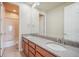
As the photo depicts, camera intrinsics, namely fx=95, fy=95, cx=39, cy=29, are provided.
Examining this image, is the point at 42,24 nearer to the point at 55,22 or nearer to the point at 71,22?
the point at 55,22

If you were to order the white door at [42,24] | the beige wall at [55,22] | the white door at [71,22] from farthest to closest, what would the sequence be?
1. the white door at [42,24]
2. the beige wall at [55,22]
3. the white door at [71,22]

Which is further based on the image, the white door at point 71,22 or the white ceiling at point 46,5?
the white ceiling at point 46,5

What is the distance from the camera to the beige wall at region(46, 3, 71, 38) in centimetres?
163

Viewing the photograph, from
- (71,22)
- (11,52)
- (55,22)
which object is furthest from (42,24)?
(11,52)

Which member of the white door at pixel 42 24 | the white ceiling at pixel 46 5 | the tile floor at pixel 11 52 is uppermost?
the white ceiling at pixel 46 5

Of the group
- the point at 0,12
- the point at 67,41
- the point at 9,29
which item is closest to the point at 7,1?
the point at 0,12

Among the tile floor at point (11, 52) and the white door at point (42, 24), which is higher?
the white door at point (42, 24)

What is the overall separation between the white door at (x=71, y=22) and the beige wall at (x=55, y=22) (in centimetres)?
7

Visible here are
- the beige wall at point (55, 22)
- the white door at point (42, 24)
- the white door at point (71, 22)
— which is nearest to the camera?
the white door at point (71, 22)

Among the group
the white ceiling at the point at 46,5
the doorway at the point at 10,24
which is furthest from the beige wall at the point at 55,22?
the doorway at the point at 10,24

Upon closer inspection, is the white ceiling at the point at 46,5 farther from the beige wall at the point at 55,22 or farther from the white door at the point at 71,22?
the white door at the point at 71,22

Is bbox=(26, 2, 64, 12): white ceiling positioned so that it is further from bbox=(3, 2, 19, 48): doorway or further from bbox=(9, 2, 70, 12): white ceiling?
bbox=(3, 2, 19, 48): doorway

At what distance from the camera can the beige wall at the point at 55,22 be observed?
1626 millimetres

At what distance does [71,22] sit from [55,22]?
0.92 feet
